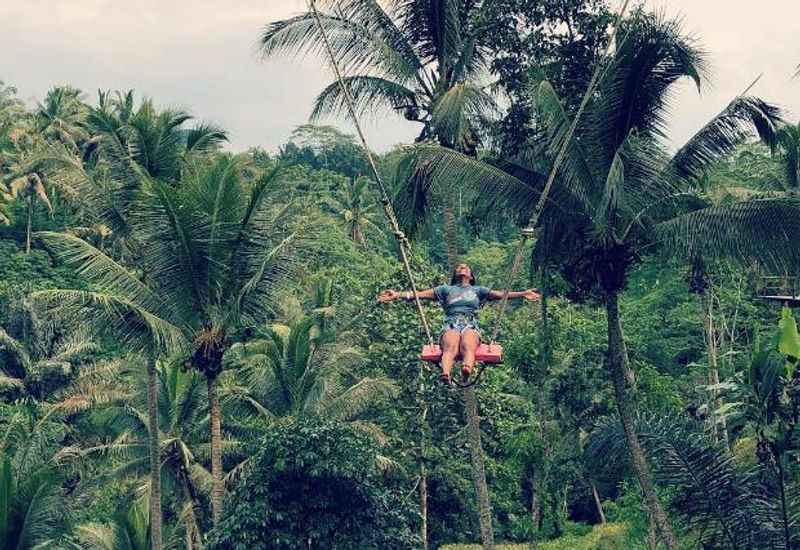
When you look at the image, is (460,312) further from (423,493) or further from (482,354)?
(423,493)

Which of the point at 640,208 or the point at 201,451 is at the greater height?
the point at 640,208

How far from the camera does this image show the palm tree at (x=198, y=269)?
1667 centimetres

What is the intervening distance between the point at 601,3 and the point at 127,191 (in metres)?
7.49

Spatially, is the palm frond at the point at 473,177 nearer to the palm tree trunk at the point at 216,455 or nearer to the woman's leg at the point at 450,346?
the palm tree trunk at the point at 216,455

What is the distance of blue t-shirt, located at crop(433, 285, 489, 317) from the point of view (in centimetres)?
1166

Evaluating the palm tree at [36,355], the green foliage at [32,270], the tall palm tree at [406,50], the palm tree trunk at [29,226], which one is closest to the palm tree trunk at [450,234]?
the tall palm tree at [406,50]

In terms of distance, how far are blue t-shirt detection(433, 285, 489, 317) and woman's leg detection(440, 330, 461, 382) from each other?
26cm

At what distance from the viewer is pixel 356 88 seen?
18234mm

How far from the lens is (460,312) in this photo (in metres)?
11.6

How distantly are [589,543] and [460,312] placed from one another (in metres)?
12.1

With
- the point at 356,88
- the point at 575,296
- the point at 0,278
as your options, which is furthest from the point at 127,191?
the point at 0,278

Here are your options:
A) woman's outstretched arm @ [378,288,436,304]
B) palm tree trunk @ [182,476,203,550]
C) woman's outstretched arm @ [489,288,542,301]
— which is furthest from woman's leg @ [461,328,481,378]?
palm tree trunk @ [182,476,203,550]

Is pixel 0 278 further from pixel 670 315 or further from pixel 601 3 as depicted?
pixel 601 3

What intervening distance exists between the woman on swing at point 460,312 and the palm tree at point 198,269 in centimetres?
560
